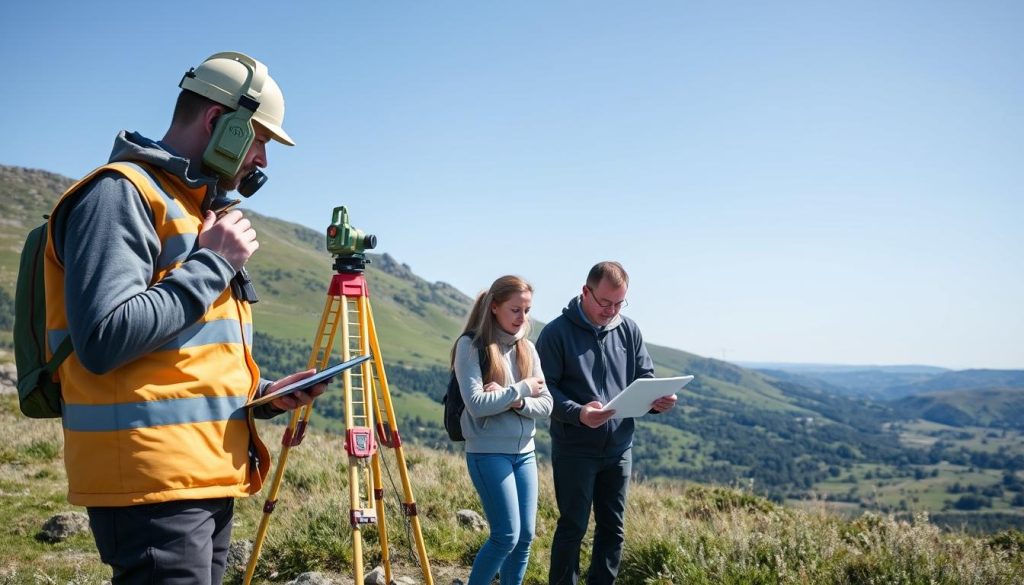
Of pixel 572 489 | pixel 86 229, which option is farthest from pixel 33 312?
pixel 572 489

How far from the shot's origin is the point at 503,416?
420 cm

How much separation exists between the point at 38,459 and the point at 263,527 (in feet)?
23.1

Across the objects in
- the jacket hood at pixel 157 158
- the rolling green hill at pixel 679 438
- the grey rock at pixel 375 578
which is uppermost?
the jacket hood at pixel 157 158

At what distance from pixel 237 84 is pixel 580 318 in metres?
3.29

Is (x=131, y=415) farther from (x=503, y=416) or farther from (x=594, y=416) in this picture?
(x=594, y=416)

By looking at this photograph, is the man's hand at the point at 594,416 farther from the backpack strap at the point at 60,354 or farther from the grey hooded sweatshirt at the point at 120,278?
the backpack strap at the point at 60,354

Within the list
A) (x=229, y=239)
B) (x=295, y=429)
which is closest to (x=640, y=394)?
(x=295, y=429)

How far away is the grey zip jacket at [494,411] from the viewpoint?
13.3 feet

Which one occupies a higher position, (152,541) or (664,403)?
(664,403)

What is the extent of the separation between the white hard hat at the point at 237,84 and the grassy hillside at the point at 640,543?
2948 millimetres

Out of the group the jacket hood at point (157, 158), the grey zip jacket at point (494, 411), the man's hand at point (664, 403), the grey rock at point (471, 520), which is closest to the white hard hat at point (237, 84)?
the jacket hood at point (157, 158)

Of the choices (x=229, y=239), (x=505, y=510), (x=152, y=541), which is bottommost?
(x=505, y=510)

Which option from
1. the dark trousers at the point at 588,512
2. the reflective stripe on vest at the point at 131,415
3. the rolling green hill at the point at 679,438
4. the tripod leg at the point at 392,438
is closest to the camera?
the reflective stripe on vest at the point at 131,415

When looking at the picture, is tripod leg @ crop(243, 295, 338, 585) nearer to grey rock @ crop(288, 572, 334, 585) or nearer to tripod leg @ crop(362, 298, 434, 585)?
tripod leg @ crop(362, 298, 434, 585)
